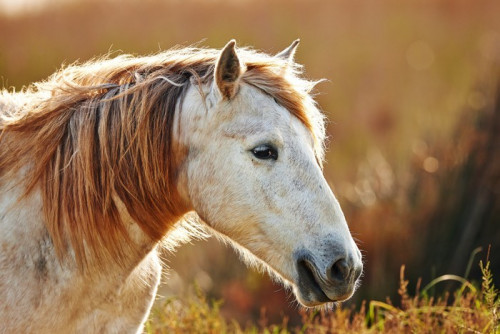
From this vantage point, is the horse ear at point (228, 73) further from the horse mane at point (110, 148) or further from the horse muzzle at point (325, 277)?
the horse muzzle at point (325, 277)

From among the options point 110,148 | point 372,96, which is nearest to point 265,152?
point 110,148

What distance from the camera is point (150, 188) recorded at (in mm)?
2756

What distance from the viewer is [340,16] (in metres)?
14.0

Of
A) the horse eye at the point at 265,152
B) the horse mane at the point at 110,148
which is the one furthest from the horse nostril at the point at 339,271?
the horse mane at the point at 110,148

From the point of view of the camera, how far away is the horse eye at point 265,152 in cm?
263

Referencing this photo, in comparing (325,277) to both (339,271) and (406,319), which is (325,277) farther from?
(406,319)

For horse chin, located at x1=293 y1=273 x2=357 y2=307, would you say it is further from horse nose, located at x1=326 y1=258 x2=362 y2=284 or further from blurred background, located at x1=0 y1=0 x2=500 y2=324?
blurred background, located at x1=0 y1=0 x2=500 y2=324

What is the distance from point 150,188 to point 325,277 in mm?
806

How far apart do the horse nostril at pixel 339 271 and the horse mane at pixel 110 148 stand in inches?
23.7

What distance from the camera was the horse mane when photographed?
271 centimetres

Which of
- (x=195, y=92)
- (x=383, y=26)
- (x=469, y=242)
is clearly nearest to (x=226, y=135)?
(x=195, y=92)

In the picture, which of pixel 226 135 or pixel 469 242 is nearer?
pixel 226 135

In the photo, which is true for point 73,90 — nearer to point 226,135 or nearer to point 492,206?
point 226,135

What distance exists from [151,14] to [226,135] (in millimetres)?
10133
